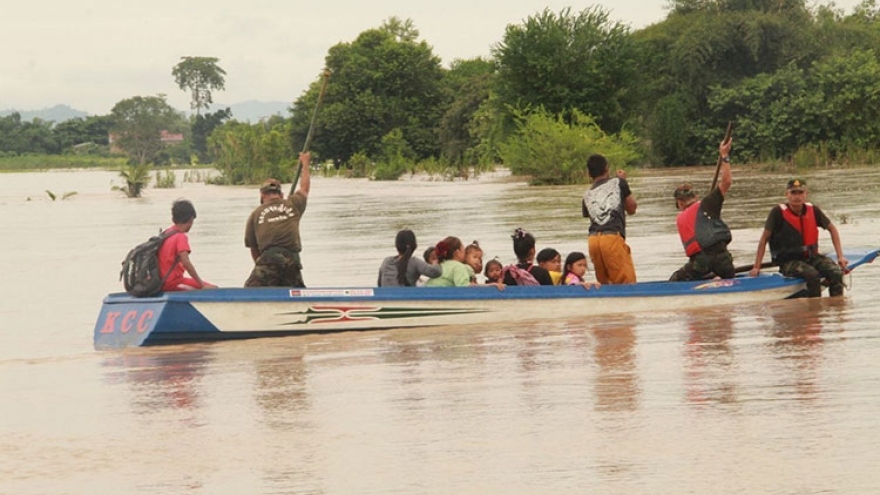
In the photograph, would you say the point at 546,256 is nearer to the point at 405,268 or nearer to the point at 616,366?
the point at 405,268

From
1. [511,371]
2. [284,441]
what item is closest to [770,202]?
[511,371]

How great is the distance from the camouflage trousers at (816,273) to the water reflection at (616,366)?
191cm

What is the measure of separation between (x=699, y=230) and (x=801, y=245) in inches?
42.5

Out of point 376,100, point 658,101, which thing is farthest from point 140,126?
point 658,101

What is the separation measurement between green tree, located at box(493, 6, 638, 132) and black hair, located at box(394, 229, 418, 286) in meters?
45.3

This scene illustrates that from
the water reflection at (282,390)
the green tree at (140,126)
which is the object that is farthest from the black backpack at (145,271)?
the green tree at (140,126)

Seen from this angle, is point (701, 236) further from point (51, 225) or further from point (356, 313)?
point (51, 225)

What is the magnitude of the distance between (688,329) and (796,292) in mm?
2136

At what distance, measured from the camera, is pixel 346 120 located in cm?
8050

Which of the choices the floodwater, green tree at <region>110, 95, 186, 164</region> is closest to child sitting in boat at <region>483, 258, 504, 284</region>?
the floodwater

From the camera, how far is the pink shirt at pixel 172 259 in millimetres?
12766

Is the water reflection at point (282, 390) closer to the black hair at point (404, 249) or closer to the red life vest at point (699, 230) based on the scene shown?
the black hair at point (404, 249)

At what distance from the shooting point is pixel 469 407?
29.8ft

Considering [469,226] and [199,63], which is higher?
[199,63]
